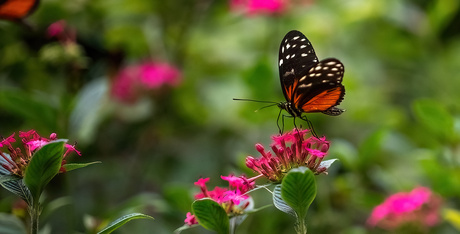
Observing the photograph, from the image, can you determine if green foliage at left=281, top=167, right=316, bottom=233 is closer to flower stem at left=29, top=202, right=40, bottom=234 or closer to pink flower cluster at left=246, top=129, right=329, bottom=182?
pink flower cluster at left=246, top=129, right=329, bottom=182

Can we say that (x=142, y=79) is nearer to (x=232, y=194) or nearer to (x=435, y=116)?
(x=435, y=116)

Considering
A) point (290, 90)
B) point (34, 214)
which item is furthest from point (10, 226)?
point (290, 90)

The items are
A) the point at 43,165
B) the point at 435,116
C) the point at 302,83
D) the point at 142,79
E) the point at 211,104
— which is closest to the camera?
the point at 43,165

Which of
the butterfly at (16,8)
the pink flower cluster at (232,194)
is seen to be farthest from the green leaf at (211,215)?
the butterfly at (16,8)

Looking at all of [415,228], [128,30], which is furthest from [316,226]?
[128,30]

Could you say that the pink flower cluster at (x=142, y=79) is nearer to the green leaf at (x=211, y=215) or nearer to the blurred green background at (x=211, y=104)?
the blurred green background at (x=211, y=104)

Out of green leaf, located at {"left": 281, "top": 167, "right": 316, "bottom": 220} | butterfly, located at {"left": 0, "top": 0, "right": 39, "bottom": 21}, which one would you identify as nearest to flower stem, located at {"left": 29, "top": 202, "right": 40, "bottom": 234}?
green leaf, located at {"left": 281, "top": 167, "right": 316, "bottom": 220}
